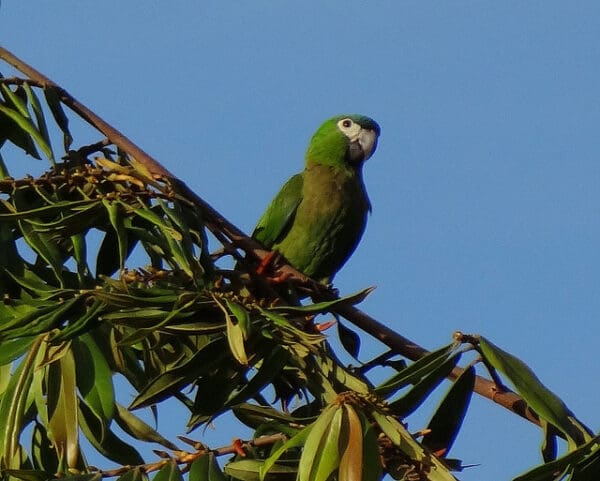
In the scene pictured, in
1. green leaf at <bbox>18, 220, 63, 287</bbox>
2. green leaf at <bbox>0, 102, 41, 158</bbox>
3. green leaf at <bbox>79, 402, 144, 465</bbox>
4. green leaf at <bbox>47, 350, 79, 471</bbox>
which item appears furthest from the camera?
green leaf at <bbox>0, 102, 41, 158</bbox>

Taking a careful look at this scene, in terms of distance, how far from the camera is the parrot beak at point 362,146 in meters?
4.96

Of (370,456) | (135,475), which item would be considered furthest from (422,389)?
(135,475)

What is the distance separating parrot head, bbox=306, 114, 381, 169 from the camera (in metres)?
4.89

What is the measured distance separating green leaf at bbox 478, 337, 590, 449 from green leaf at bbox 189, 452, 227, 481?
468 mm

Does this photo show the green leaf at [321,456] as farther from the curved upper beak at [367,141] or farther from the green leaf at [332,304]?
the curved upper beak at [367,141]

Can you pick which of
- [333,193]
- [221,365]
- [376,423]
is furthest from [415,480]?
[333,193]

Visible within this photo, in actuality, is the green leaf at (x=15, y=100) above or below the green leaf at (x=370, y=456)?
above

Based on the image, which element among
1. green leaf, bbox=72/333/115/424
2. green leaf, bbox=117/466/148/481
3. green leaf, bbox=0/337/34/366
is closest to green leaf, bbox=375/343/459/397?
green leaf, bbox=117/466/148/481

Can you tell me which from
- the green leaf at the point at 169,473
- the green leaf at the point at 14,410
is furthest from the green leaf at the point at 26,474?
the green leaf at the point at 169,473

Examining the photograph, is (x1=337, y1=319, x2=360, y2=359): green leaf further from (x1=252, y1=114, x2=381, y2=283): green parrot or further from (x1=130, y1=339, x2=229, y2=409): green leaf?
(x1=252, y1=114, x2=381, y2=283): green parrot

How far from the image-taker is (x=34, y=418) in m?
2.38

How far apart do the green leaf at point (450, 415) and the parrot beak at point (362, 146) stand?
285 cm

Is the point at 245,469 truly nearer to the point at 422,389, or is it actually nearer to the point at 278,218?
the point at 422,389

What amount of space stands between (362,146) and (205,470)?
3.22m
